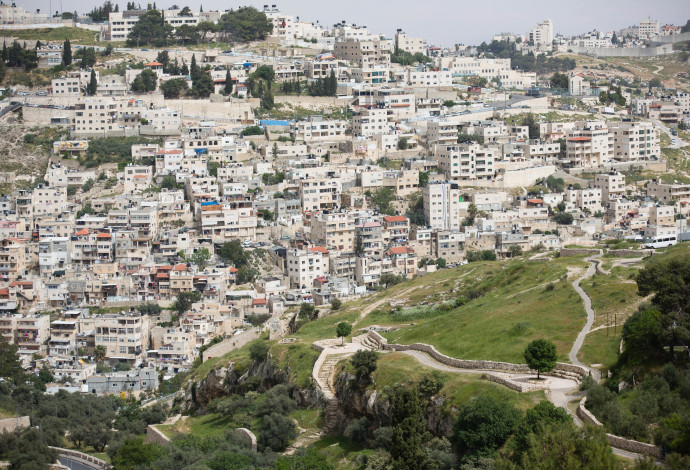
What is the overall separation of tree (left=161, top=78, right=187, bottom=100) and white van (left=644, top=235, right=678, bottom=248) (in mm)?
37961

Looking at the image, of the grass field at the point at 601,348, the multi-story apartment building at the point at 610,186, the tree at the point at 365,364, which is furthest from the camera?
the multi-story apartment building at the point at 610,186

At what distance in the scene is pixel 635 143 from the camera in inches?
2648

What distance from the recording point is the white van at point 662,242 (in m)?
38.4

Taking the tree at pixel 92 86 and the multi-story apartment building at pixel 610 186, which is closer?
the multi-story apartment building at pixel 610 186

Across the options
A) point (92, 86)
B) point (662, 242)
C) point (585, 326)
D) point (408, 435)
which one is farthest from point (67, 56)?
point (408, 435)

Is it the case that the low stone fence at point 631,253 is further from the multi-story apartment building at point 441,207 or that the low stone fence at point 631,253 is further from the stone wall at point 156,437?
the multi-story apartment building at point 441,207

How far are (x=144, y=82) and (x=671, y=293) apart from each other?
167 ft

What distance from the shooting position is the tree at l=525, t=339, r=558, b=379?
24547 mm

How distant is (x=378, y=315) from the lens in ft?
127

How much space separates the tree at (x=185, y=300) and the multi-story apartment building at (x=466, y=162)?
56.8 ft

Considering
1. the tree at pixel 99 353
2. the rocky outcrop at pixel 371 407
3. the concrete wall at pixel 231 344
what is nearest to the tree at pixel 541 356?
the rocky outcrop at pixel 371 407

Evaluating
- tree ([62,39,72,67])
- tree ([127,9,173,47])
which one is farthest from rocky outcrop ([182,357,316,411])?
tree ([127,9,173,47])

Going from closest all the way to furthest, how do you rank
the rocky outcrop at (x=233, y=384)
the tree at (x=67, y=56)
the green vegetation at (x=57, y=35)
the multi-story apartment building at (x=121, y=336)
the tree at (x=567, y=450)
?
the tree at (x=567, y=450) → the rocky outcrop at (x=233, y=384) → the multi-story apartment building at (x=121, y=336) → the tree at (x=67, y=56) → the green vegetation at (x=57, y=35)

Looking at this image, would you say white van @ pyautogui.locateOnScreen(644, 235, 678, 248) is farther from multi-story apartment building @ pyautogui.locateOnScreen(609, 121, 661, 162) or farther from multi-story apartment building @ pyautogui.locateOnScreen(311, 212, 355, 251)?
multi-story apartment building @ pyautogui.locateOnScreen(609, 121, 661, 162)
